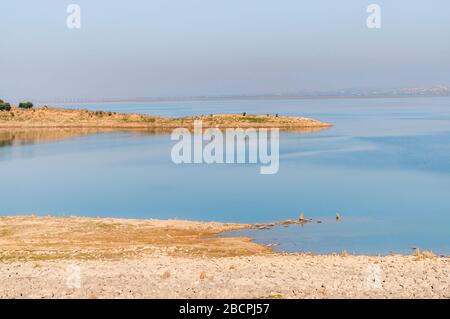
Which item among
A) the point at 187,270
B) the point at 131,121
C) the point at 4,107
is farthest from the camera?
the point at 4,107

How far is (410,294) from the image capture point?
13164 mm

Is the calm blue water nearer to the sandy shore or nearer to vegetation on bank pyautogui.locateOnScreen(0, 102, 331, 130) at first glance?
the sandy shore

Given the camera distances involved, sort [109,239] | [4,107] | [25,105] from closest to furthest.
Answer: [109,239]
[4,107]
[25,105]

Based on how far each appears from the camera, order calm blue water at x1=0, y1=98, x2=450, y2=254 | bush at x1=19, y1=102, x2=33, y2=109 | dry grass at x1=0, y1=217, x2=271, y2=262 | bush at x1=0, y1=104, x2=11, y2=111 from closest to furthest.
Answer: dry grass at x1=0, y1=217, x2=271, y2=262, calm blue water at x1=0, y1=98, x2=450, y2=254, bush at x1=0, y1=104, x2=11, y2=111, bush at x1=19, y1=102, x2=33, y2=109

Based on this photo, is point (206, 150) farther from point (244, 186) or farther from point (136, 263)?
point (136, 263)

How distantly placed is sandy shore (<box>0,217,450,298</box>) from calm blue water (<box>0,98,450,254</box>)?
13.0ft

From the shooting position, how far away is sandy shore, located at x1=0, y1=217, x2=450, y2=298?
44.2 ft

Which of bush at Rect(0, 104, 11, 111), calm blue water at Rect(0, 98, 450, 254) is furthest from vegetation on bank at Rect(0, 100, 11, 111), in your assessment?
calm blue water at Rect(0, 98, 450, 254)

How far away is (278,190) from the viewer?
35906mm

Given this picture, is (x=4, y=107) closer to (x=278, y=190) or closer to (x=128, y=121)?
(x=128, y=121)

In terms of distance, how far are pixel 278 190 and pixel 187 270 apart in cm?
2040

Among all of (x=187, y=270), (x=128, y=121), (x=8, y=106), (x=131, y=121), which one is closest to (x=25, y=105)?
(x=8, y=106)
